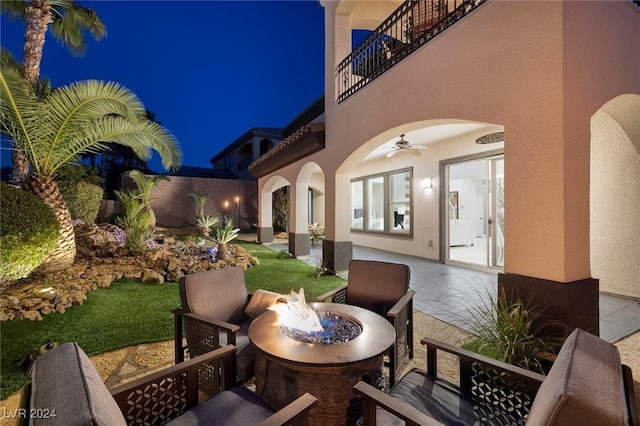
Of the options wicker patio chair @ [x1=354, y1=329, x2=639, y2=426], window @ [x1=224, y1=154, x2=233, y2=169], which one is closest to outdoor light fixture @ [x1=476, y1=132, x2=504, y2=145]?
wicker patio chair @ [x1=354, y1=329, x2=639, y2=426]

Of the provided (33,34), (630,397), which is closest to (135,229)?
(33,34)

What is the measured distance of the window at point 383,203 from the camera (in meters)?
9.23

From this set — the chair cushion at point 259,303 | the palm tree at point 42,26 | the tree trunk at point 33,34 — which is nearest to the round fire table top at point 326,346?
the chair cushion at point 259,303

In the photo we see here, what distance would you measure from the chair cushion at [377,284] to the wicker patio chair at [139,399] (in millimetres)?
1650

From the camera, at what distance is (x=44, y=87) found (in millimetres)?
5277

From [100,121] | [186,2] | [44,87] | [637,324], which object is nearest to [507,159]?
[637,324]

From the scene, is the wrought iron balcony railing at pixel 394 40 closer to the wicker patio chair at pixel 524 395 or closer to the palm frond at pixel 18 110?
the wicker patio chair at pixel 524 395

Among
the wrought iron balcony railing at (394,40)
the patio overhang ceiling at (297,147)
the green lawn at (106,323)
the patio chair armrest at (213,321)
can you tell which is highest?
the wrought iron balcony railing at (394,40)

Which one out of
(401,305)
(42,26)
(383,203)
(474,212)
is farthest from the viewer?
(474,212)

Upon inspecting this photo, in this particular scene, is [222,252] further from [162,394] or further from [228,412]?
[228,412]

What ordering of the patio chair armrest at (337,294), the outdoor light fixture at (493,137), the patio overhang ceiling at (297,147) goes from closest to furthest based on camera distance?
the patio chair armrest at (337,294) → the outdoor light fixture at (493,137) → the patio overhang ceiling at (297,147)

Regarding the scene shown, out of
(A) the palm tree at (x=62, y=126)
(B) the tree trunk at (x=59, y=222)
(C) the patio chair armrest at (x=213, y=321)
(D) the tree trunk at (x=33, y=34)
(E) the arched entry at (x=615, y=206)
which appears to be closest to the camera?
(C) the patio chair armrest at (x=213, y=321)

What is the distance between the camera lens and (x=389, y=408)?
136cm

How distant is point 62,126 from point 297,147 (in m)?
4.87
